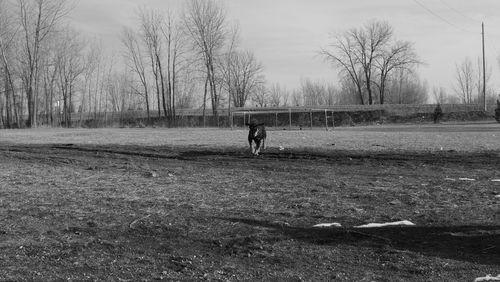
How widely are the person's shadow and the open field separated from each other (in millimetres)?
13

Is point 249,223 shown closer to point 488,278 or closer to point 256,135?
point 488,278

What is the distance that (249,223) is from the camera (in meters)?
6.80

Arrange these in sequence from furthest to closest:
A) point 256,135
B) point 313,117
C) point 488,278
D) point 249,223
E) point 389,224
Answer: point 313,117
point 256,135
point 249,223
point 389,224
point 488,278

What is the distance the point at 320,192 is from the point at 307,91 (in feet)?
323

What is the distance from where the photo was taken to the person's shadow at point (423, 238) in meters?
5.40

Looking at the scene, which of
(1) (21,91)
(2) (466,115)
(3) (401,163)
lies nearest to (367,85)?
(2) (466,115)

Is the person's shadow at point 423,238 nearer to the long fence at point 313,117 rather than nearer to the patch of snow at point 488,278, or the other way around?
the patch of snow at point 488,278

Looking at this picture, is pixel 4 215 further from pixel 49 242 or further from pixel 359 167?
pixel 359 167

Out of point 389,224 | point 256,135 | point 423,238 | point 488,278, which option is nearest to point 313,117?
point 256,135

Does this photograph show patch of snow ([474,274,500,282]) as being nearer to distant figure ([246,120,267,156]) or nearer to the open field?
the open field

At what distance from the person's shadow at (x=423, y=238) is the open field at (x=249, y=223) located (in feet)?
0.04

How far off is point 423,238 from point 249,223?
2109 millimetres

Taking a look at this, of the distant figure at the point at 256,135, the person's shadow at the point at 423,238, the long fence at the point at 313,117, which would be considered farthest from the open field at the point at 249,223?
the long fence at the point at 313,117

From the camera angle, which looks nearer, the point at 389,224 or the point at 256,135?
the point at 389,224
